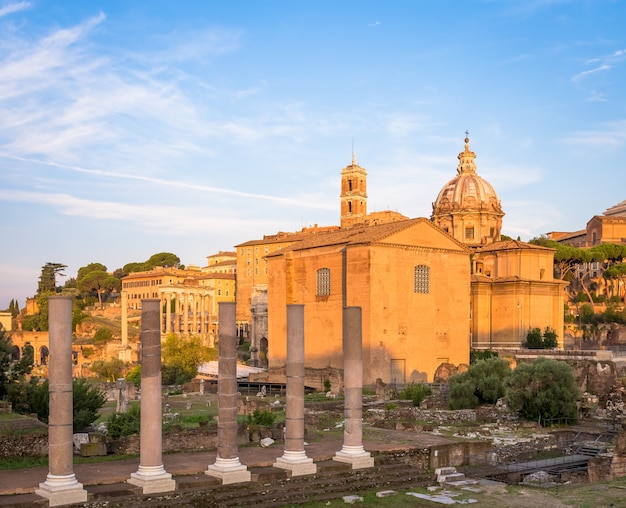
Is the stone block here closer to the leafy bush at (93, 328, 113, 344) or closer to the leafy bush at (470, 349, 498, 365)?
the leafy bush at (470, 349, 498, 365)

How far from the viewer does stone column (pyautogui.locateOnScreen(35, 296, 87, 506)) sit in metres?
10.9

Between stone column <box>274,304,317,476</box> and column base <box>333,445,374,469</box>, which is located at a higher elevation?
stone column <box>274,304,317,476</box>

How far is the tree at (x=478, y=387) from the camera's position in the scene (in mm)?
26828

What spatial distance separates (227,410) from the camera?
13.2 m

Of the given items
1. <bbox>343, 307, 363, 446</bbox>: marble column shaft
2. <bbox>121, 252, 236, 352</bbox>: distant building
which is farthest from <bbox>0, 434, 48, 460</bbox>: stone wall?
<bbox>121, 252, 236, 352</bbox>: distant building

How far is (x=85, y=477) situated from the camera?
1225 centimetres

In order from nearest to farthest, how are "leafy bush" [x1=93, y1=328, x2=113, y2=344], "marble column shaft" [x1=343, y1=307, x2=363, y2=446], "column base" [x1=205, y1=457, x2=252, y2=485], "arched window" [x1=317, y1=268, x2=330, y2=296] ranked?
1. "column base" [x1=205, y1=457, x2=252, y2=485]
2. "marble column shaft" [x1=343, y1=307, x2=363, y2=446]
3. "arched window" [x1=317, y1=268, x2=330, y2=296]
4. "leafy bush" [x1=93, y1=328, x2=113, y2=344]

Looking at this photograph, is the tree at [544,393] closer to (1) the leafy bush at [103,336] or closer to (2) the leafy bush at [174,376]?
(2) the leafy bush at [174,376]

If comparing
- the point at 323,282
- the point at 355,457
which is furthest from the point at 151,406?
the point at 323,282

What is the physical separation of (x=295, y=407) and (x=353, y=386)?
1.40 meters

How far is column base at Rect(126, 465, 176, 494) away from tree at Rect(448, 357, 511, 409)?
54.5 feet

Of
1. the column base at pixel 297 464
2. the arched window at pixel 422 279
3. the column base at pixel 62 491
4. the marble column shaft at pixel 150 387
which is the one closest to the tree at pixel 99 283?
the arched window at pixel 422 279

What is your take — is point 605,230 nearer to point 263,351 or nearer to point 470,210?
point 470,210

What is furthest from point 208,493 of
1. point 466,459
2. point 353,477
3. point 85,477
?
point 466,459
